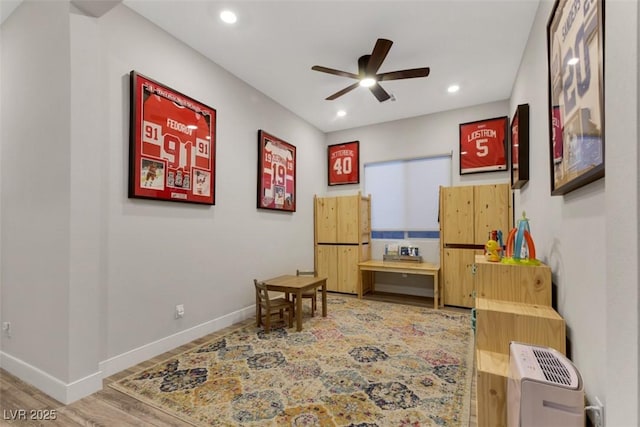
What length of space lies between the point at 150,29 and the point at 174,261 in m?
2.27

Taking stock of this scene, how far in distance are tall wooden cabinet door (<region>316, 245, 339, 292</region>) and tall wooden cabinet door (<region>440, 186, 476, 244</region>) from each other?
1879mm

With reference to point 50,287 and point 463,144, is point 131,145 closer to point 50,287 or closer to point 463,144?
point 50,287

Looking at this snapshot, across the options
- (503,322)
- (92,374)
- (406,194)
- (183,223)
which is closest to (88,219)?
(183,223)

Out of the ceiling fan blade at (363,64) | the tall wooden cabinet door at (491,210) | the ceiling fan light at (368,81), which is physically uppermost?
the ceiling fan blade at (363,64)

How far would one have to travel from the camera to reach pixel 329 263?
536 centimetres

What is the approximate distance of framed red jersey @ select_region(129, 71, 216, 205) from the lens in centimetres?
260

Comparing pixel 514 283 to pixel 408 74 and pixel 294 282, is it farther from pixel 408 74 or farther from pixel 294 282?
pixel 294 282

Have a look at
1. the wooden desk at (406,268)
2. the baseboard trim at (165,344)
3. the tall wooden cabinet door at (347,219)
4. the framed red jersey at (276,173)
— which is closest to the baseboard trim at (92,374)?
the baseboard trim at (165,344)

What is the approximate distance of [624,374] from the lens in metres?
0.82

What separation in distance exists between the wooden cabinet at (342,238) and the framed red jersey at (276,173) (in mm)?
803

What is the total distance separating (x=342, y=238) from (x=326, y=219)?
477 mm

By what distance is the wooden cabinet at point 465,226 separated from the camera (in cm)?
411

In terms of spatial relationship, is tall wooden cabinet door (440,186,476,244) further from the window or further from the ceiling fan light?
the ceiling fan light

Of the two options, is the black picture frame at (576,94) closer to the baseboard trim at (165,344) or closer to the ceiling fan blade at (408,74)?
the ceiling fan blade at (408,74)
